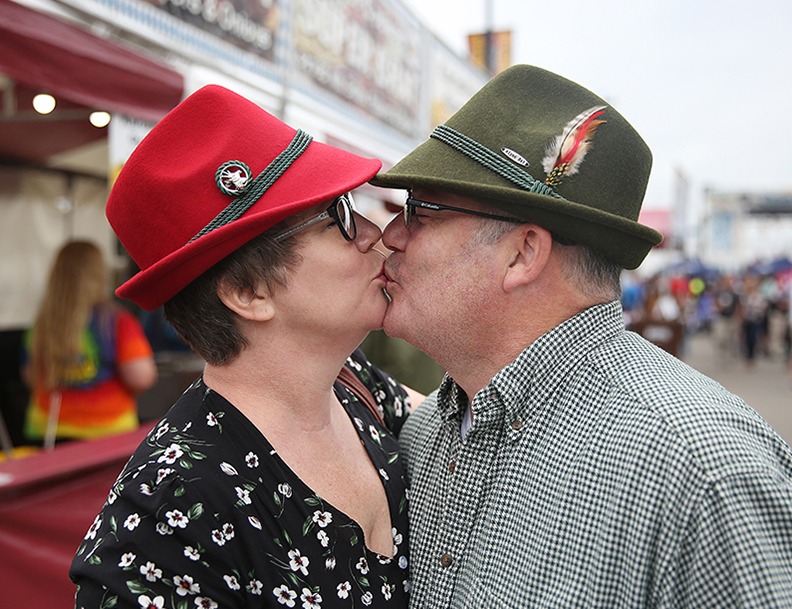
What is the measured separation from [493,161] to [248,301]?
0.73 meters

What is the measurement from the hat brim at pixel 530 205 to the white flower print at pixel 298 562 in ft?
3.09

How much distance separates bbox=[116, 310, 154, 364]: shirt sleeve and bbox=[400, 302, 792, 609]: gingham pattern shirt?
9.96ft

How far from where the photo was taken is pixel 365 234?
5.84 ft

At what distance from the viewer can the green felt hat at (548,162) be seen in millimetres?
1517

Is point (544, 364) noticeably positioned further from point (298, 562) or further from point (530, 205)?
point (298, 562)

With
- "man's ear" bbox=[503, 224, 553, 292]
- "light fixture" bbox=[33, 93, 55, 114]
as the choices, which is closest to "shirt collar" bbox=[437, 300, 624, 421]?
"man's ear" bbox=[503, 224, 553, 292]

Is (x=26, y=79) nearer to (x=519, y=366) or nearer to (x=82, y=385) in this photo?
(x=82, y=385)

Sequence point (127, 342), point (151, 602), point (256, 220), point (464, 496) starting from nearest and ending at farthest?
1. point (151, 602)
2. point (256, 220)
3. point (464, 496)
4. point (127, 342)

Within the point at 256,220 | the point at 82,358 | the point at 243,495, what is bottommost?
the point at 82,358

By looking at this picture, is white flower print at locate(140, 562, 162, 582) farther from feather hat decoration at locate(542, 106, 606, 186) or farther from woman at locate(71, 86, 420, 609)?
feather hat decoration at locate(542, 106, 606, 186)

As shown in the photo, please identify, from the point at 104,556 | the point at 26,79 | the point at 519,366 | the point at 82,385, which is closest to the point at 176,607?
the point at 104,556

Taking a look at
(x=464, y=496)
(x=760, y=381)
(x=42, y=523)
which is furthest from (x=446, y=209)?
(x=760, y=381)

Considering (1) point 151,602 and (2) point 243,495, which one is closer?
(1) point 151,602

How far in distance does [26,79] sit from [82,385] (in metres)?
2.13
